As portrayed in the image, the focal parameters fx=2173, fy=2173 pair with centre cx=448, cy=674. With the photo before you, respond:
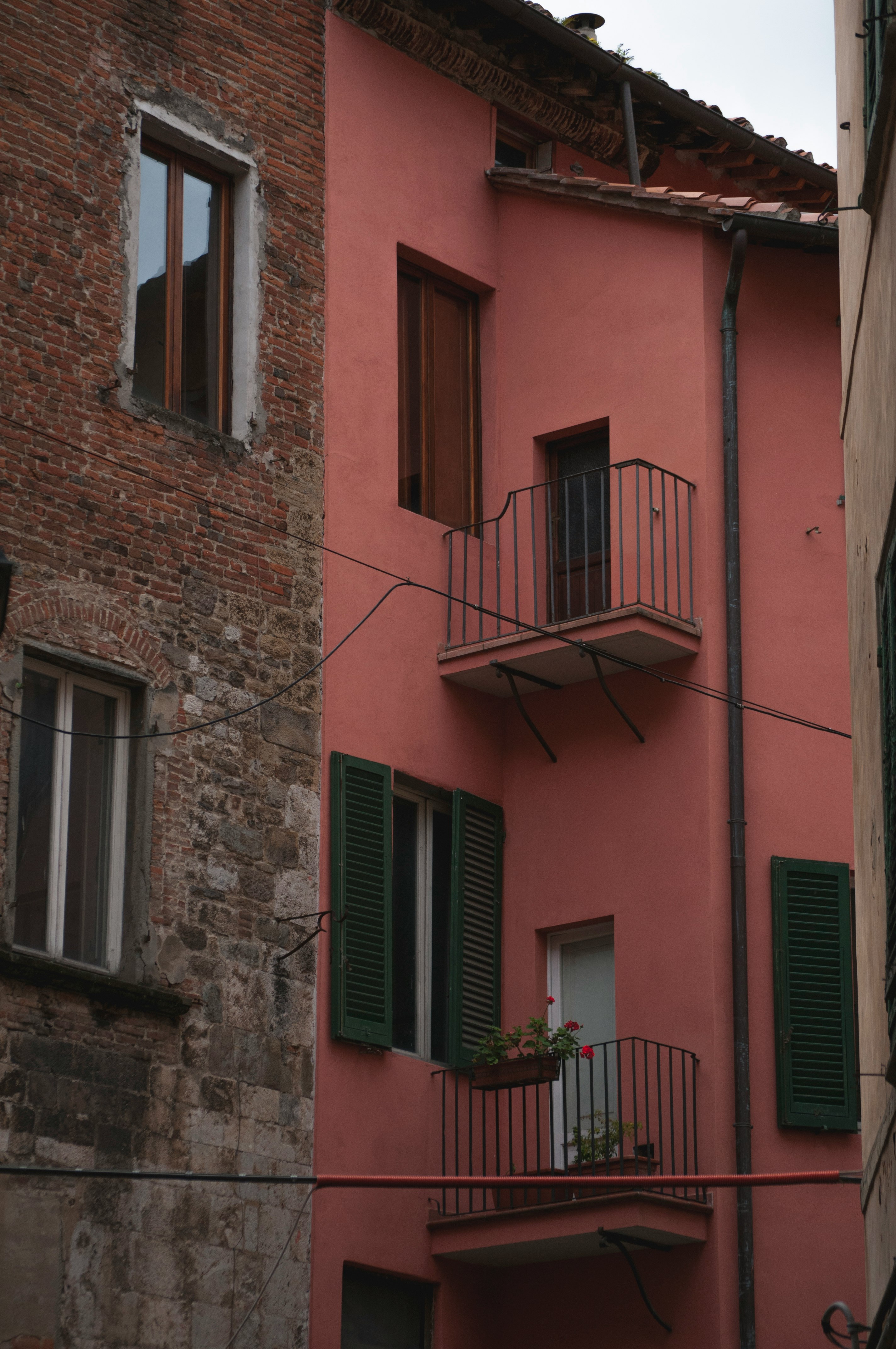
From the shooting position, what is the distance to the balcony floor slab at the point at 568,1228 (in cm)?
1270

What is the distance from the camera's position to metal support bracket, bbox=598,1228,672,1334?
12727 millimetres

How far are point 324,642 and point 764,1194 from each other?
4351 mm

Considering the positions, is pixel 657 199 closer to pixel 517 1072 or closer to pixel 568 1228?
pixel 517 1072

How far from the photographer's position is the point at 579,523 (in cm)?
1531

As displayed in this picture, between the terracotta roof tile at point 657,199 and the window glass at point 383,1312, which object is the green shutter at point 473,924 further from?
the terracotta roof tile at point 657,199

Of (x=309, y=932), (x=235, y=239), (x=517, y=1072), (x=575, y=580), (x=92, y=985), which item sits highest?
(x=235, y=239)

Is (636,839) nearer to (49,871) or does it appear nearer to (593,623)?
(593,623)

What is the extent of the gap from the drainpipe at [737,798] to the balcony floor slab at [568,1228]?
310 millimetres

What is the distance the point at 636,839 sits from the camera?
14.1 m

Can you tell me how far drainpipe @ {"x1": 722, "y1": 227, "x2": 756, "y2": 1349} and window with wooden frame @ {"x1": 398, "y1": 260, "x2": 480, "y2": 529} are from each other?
2.02 m

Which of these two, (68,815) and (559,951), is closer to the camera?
(68,815)

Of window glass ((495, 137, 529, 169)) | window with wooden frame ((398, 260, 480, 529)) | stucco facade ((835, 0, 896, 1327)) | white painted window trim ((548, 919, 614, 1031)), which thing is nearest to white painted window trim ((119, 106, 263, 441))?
window with wooden frame ((398, 260, 480, 529))

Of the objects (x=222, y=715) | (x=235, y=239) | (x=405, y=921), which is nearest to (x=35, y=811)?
(x=222, y=715)

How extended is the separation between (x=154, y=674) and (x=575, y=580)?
12.1 feet
